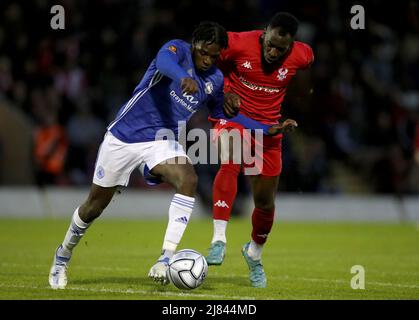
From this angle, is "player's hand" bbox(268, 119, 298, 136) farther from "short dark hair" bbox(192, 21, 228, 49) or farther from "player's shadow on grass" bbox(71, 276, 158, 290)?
"player's shadow on grass" bbox(71, 276, 158, 290)

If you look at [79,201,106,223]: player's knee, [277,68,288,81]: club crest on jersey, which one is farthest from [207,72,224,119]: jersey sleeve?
[79,201,106,223]: player's knee

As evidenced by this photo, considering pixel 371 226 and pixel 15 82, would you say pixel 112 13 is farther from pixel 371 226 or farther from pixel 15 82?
pixel 371 226

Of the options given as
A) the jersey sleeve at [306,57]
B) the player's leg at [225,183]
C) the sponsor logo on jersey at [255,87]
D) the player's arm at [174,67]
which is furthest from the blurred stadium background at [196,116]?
the player's arm at [174,67]

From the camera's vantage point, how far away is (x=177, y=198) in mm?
8508

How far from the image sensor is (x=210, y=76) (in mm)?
9055

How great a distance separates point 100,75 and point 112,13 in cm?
163

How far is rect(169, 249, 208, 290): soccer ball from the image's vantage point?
8.38m

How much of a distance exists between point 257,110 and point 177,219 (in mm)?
1901

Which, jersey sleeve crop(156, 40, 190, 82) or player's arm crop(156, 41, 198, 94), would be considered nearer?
player's arm crop(156, 41, 198, 94)

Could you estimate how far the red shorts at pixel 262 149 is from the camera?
9758 mm

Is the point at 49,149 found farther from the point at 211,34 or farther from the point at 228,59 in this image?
the point at 211,34

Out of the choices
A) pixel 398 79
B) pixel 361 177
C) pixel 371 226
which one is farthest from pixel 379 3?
pixel 371 226

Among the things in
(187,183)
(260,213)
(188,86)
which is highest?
(188,86)

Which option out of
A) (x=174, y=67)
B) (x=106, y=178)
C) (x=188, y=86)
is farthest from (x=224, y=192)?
(x=188, y=86)
